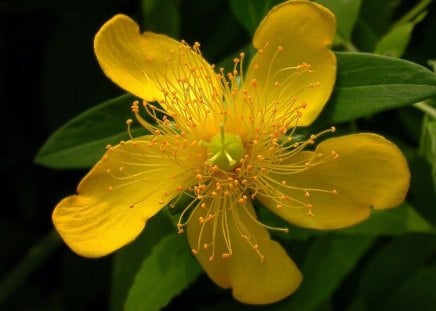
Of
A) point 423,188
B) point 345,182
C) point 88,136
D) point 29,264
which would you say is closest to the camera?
point 345,182

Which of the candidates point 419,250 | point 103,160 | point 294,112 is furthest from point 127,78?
point 419,250

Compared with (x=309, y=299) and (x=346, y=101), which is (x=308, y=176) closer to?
(x=346, y=101)

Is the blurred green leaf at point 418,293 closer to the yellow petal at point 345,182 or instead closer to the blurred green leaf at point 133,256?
the yellow petal at point 345,182

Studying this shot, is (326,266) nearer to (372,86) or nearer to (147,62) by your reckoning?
(372,86)

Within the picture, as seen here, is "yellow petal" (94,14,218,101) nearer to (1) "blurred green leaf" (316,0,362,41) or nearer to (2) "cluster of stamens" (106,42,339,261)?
(2) "cluster of stamens" (106,42,339,261)

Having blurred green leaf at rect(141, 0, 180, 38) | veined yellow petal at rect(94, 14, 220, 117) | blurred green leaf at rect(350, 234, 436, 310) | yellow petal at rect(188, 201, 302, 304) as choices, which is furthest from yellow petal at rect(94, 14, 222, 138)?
blurred green leaf at rect(350, 234, 436, 310)

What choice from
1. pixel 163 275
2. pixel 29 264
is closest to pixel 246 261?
pixel 163 275
